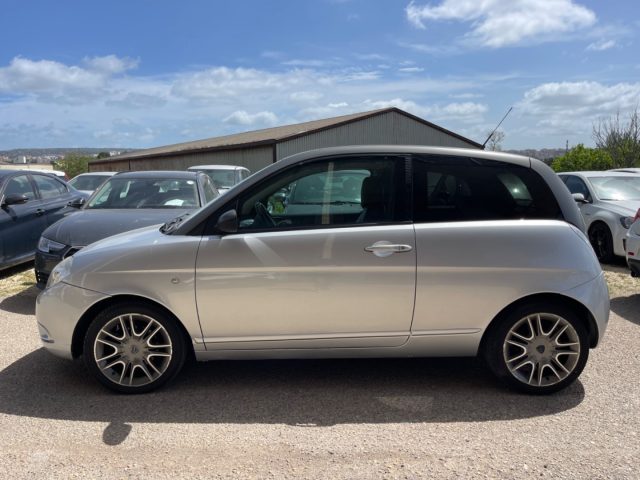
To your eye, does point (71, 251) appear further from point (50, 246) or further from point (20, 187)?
point (20, 187)

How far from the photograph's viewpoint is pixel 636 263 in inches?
245

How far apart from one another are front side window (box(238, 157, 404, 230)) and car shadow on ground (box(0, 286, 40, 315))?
3.66 m

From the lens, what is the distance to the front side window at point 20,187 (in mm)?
7816

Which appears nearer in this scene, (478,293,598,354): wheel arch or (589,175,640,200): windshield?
(478,293,598,354): wheel arch

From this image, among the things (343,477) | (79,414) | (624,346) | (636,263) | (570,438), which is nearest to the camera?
(343,477)

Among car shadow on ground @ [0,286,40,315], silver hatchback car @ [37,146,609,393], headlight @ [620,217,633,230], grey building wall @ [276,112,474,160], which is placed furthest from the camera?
grey building wall @ [276,112,474,160]

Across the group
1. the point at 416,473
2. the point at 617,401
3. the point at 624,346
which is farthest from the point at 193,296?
the point at 624,346

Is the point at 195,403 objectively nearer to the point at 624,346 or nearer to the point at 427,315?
the point at 427,315

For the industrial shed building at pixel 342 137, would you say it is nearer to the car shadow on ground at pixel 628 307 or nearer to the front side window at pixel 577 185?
the front side window at pixel 577 185

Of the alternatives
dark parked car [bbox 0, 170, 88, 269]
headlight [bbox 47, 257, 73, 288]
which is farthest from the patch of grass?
headlight [bbox 47, 257, 73, 288]

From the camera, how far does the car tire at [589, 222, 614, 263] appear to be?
866cm

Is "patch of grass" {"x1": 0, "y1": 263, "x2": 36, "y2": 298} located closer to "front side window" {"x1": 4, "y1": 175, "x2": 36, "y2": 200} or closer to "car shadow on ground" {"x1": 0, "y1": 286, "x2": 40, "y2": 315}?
"car shadow on ground" {"x1": 0, "y1": 286, "x2": 40, "y2": 315}

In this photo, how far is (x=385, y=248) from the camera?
11.7ft

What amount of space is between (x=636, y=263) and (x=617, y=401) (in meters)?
3.15
